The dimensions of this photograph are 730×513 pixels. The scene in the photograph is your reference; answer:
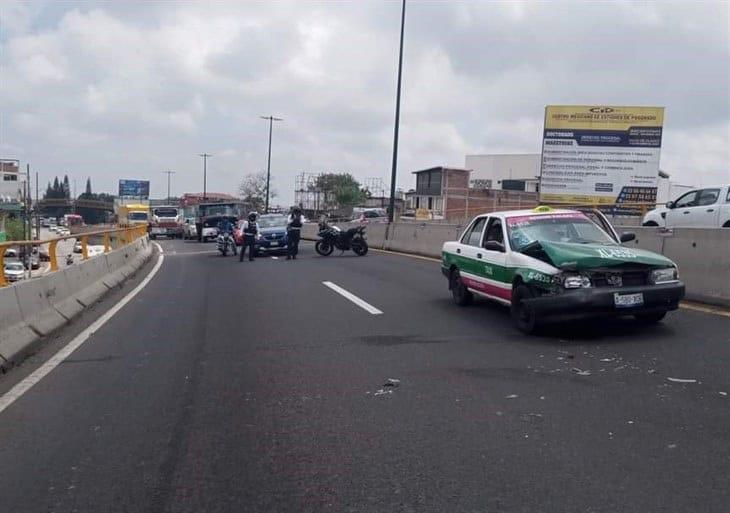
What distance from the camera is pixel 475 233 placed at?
11.7 meters

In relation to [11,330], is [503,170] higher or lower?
higher

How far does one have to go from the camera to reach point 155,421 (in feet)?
19.2

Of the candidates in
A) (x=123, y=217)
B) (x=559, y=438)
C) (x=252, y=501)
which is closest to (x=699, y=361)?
(x=559, y=438)

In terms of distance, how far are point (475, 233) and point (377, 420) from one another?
6.37 metres

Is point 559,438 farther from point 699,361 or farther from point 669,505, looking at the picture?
point 699,361

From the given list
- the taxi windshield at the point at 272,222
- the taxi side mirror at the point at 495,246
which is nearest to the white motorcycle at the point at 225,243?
the taxi windshield at the point at 272,222

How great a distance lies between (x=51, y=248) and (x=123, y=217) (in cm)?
5179

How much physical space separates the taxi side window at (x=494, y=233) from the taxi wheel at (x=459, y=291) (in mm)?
1192

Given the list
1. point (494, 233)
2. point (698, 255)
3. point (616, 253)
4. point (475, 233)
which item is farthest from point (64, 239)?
point (698, 255)

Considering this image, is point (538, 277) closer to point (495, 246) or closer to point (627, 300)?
point (627, 300)

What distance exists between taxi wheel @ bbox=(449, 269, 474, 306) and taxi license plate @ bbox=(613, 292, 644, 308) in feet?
11.9

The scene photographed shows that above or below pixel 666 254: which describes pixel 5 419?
below

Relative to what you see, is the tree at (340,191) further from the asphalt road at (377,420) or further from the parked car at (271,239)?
the asphalt road at (377,420)

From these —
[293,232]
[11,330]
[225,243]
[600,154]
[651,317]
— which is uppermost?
[600,154]
